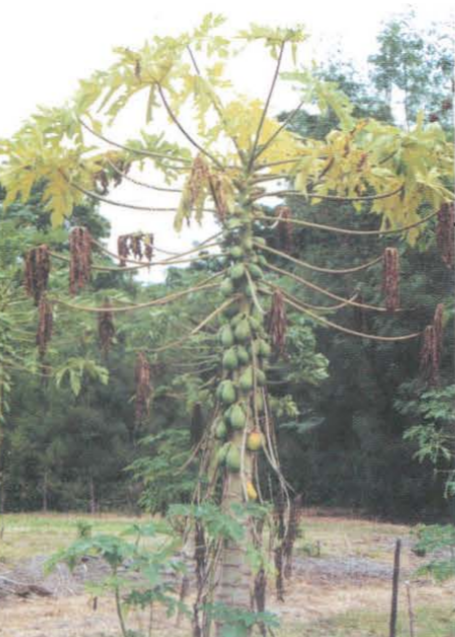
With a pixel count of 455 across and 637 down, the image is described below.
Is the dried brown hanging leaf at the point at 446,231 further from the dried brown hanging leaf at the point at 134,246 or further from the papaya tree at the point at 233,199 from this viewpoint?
the dried brown hanging leaf at the point at 134,246

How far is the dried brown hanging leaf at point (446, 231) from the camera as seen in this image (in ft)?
13.6

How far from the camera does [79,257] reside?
393cm

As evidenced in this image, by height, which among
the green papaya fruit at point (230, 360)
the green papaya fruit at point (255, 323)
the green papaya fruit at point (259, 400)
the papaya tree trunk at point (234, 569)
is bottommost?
the papaya tree trunk at point (234, 569)

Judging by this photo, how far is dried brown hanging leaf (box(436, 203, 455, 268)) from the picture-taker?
4152 mm

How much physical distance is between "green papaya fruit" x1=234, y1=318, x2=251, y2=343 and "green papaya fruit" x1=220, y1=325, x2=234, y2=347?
0.02 metres

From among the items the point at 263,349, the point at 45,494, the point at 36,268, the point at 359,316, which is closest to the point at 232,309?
the point at 263,349

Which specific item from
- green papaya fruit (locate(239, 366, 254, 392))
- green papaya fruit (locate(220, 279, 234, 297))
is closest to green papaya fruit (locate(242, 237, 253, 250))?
green papaya fruit (locate(220, 279, 234, 297))

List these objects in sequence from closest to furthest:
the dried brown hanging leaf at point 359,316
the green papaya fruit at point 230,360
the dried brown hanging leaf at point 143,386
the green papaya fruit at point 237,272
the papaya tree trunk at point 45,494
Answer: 1. the dried brown hanging leaf at point 143,386
2. the green papaya fruit at point 230,360
3. the green papaya fruit at point 237,272
4. the dried brown hanging leaf at point 359,316
5. the papaya tree trunk at point 45,494

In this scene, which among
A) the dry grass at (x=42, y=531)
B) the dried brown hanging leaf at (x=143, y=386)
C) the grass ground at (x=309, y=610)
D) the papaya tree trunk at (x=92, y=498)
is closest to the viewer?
the dried brown hanging leaf at (x=143, y=386)

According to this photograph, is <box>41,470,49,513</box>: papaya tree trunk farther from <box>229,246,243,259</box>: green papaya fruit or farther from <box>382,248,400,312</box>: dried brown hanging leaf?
<box>382,248,400,312</box>: dried brown hanging leaf

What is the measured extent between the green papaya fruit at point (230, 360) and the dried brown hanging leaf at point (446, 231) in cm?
100

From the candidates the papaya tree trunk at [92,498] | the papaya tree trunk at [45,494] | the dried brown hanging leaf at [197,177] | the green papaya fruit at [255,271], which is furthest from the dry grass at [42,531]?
the dried brown hanging leaf at [197,177]

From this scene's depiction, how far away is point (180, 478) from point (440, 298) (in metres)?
5.28

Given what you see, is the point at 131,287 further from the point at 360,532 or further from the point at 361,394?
the point at 360,532
